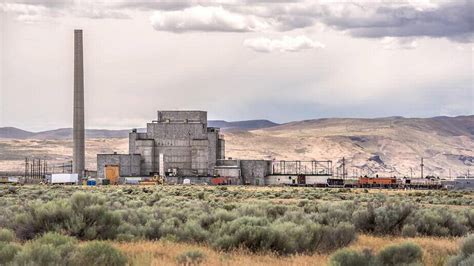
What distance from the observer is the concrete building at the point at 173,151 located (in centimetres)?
12725

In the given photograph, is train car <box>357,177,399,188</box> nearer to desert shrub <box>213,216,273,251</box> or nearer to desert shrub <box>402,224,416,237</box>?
desert shrub <box>402,224,416,237</box>

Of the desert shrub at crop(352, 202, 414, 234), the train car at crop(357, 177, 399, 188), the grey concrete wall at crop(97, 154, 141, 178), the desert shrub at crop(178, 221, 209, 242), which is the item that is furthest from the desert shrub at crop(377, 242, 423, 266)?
the grey concrete wall at crop(97, 154, 141, 178)

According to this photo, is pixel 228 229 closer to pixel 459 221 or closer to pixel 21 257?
pixel 21 257

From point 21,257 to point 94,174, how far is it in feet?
399

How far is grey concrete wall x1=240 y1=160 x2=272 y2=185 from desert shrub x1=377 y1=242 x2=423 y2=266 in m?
112

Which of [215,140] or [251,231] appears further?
[215,140]

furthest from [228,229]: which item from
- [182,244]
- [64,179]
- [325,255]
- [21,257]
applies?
[64,179]

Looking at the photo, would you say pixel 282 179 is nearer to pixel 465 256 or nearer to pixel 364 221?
pixel 364 221

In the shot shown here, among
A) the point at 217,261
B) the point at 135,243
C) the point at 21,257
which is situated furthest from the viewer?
the point at 135,243

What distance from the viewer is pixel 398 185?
121188 mm

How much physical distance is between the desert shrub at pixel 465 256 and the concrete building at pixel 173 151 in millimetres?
110899

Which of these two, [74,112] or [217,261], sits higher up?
[74,112]

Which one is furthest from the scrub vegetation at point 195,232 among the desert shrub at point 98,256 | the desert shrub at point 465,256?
the desert shrub at point 465,256

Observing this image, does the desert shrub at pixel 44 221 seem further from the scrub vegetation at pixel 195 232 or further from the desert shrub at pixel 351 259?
the desert shrub at pixel 351 259
